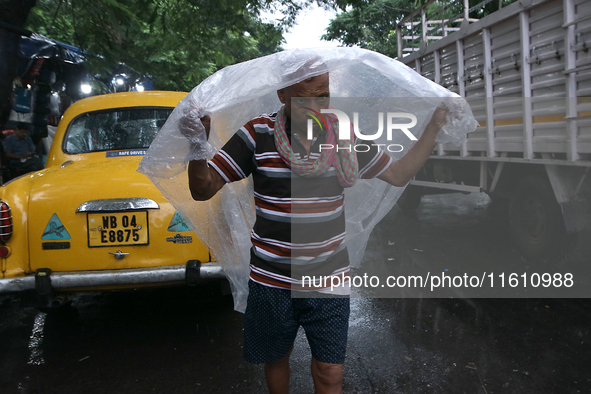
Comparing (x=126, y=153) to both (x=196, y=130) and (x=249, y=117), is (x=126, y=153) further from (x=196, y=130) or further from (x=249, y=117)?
(x=196, y=130)

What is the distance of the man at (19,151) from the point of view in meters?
8.13

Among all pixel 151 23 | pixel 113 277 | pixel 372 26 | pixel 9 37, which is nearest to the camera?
pixel 113 277

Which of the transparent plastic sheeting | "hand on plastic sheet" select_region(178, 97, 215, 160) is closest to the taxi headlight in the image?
the transparent plastic sheeting

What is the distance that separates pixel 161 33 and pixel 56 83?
4712mm

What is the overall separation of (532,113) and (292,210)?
3.71 metres

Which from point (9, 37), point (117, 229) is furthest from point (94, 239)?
point (9, 37)

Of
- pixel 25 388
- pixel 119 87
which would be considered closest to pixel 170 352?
pixel 25 388

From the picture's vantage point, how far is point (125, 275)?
10.7 ft

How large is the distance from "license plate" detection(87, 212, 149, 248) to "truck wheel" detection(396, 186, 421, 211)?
5371 mm

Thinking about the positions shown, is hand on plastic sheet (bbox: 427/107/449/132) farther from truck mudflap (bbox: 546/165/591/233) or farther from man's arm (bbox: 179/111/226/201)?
truck mudflap (bbox: 546/165/591/233)

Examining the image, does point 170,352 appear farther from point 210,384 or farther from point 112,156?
point 112,156

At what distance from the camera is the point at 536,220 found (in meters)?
4.91

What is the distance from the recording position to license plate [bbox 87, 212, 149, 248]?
333 cm

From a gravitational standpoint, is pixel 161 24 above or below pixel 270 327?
above
